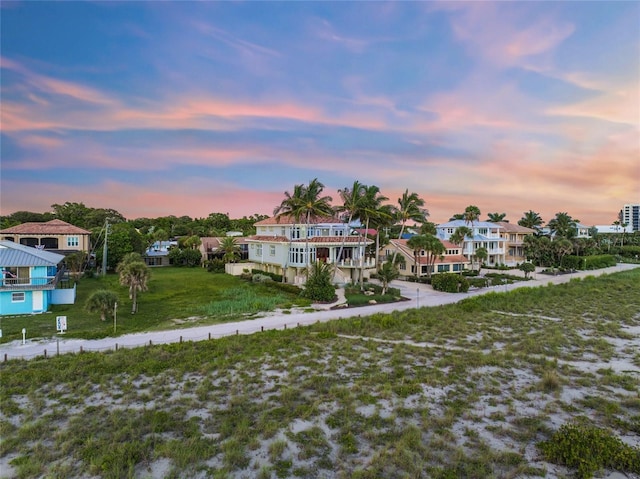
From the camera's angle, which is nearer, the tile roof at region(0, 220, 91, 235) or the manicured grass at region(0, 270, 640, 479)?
the manicured grass at region(0, 270, 640, 479)

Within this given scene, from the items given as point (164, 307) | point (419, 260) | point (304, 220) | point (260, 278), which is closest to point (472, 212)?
point (419, 260)

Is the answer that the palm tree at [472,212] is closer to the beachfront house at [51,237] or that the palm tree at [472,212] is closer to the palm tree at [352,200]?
the palm tree at [352,200]

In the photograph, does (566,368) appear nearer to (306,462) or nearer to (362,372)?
(362,372)

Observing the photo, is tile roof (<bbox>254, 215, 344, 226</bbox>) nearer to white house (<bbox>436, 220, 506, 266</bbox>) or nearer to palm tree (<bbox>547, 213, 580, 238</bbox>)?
white house (<bbox>436, 220, 506, 266</bbox>)

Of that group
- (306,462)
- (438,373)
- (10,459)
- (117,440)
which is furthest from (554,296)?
(10,459)

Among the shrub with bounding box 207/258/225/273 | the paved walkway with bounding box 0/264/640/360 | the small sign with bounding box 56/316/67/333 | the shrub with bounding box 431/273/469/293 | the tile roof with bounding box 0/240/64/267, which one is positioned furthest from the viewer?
the shrub with bounding box 207/258/225/273

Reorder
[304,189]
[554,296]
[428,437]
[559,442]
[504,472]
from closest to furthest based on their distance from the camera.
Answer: [504,472]
[559,442]
[428,437]
[554,296]
[304,189]

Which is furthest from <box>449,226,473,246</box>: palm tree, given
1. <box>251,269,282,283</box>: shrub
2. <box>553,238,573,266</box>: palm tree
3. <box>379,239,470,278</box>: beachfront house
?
<box>251,269,282,283</box>: shrub
